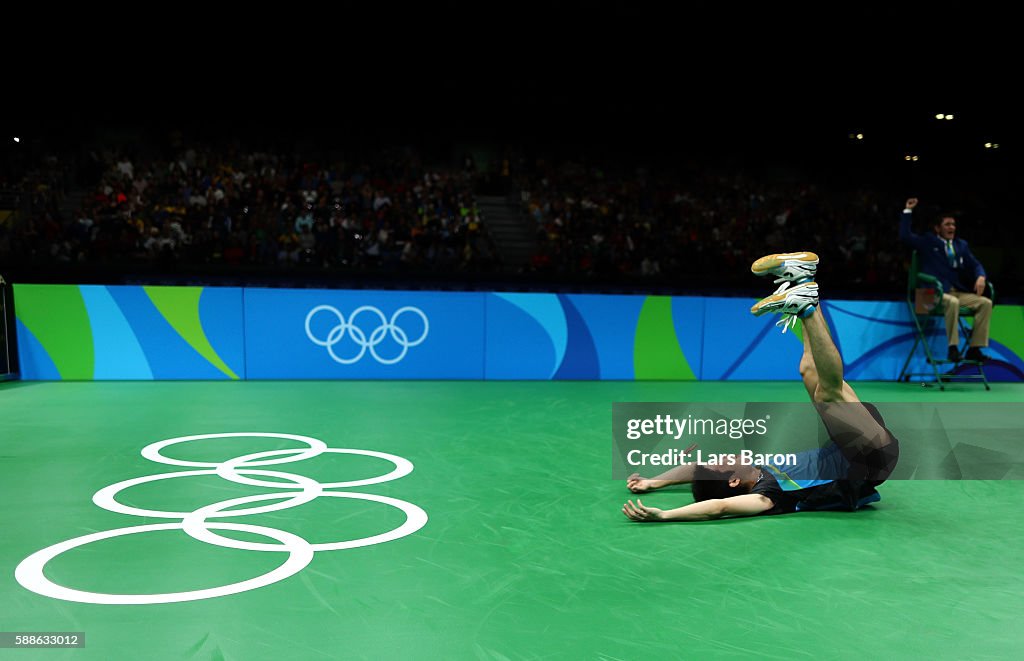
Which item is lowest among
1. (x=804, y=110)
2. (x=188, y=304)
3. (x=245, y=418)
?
(x=245, y=418)

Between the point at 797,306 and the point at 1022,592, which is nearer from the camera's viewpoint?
the point at 1022,592

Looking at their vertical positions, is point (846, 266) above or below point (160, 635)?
above

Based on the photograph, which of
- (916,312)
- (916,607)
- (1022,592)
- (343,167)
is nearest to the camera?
(916,607)

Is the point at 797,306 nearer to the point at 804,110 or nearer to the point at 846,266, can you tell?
the point at 846,266

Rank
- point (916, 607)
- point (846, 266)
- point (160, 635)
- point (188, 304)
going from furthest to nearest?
point (846, 266), point (188, 304), point (916, 607), point (160, 635)

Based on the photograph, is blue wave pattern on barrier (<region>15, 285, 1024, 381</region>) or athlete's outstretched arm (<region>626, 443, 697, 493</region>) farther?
blue wave pattern on barrier (<region>15, 285, 1024, 381</region>)

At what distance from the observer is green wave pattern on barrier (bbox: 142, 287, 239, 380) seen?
10.4m

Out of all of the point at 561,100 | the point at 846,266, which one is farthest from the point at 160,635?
the point at 561,100

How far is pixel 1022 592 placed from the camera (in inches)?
144

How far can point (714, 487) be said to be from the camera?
4.90 m

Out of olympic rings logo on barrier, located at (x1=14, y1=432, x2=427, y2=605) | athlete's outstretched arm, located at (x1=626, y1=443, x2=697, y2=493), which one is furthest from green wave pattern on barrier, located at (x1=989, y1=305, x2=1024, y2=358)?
olympic rings logo on barrier, located at (x1=14, y1=432, x2=427, y2=605)

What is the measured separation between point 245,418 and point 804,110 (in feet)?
76.1

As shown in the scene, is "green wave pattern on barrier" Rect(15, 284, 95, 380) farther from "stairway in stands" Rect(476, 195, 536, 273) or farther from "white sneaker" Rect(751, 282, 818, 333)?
"stairway in stands" Rect(476, 195, 536, 273)

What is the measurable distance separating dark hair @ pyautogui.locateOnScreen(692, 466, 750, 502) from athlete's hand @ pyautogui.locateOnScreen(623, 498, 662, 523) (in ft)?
1.55
